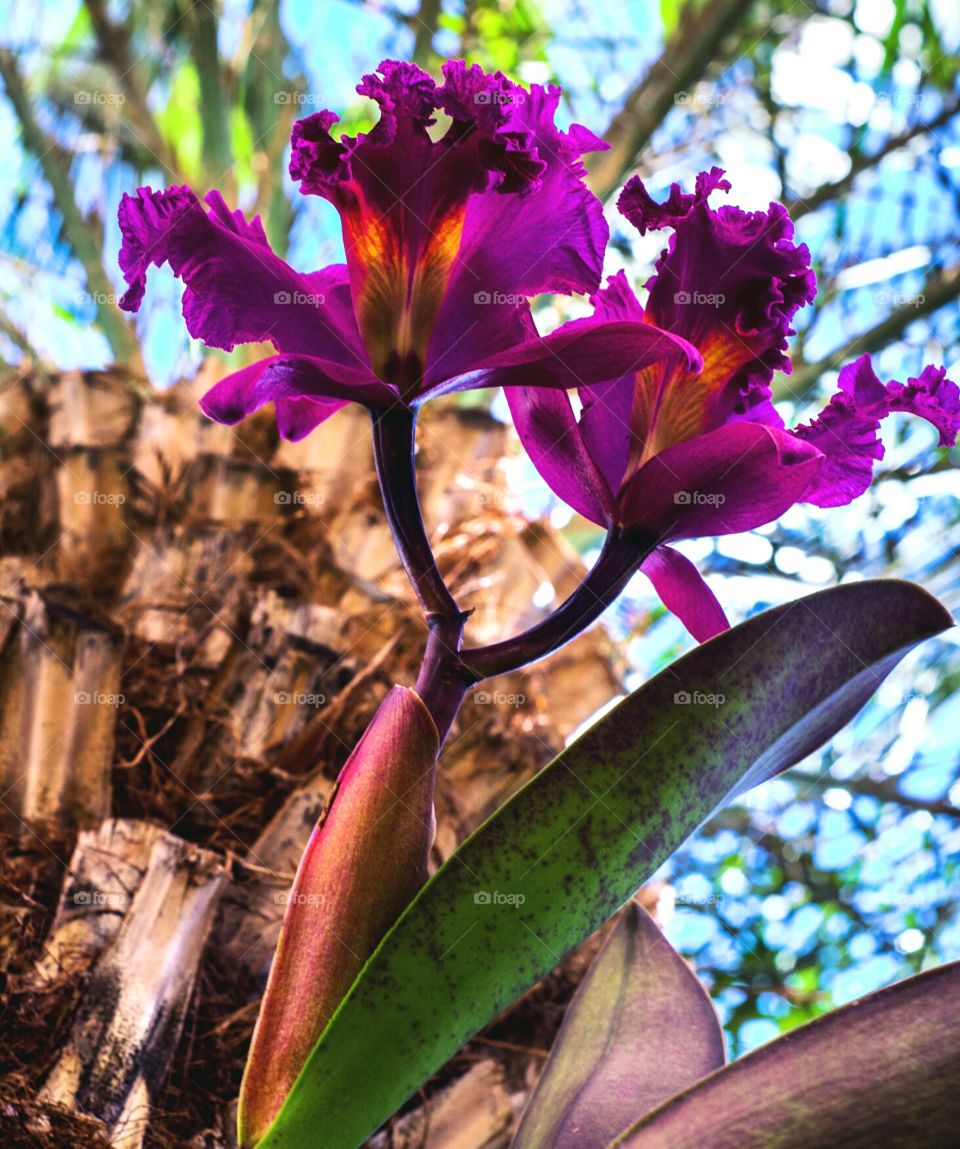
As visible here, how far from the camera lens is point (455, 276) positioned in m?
0.66

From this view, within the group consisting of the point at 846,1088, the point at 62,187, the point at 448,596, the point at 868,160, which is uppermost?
the point at 868,160

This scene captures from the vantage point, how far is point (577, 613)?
2.28 feet

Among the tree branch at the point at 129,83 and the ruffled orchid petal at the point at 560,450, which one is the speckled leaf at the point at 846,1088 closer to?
the ruffled orchid petal at the point at 560,450

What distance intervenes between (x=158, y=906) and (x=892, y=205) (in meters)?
Result: 2.17

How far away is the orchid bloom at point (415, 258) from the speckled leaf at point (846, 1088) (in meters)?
0.38

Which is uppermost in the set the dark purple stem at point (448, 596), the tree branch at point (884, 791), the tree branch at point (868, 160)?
the tree branch at point (868, 160)

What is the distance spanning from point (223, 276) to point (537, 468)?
234 mm

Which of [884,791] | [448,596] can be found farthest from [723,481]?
[884,791]

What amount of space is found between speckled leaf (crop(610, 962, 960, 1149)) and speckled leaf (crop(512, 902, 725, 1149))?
11 cm

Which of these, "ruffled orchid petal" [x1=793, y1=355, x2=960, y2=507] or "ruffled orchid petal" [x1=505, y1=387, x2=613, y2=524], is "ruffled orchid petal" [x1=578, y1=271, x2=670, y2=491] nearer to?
"ruffled orchid petal" [x1=505, y1=387, x2=613, y2=524]

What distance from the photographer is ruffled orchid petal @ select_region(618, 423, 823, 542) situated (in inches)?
25.7

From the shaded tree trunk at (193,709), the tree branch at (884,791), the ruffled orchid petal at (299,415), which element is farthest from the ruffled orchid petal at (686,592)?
the tree branch at (884,791)

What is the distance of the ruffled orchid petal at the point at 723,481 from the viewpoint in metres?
0.65

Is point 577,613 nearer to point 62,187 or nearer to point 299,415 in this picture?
point 299,415
